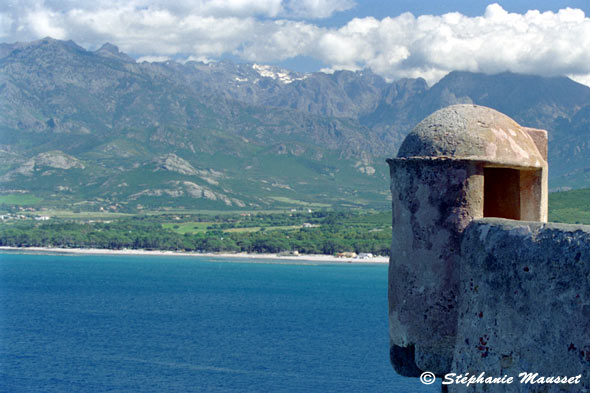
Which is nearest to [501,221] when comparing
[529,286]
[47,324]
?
[529,286]

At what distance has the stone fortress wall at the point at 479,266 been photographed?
759cm

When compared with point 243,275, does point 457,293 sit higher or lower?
higher

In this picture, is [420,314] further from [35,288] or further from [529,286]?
[35,288]

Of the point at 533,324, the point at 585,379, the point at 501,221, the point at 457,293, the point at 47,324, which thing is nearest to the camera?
the point at 585,379

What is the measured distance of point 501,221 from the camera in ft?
28.2

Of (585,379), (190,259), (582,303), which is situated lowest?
(190,259)

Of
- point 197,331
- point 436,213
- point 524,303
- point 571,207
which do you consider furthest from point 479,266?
point 571,207

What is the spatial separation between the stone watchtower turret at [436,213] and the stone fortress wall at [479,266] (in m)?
0.01

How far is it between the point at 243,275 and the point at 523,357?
142 m

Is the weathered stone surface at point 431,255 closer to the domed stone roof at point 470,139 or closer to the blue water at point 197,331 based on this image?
the domed stone roof at point 470,139

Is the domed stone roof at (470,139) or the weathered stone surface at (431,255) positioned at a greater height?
the domed stone roof at (470,139)

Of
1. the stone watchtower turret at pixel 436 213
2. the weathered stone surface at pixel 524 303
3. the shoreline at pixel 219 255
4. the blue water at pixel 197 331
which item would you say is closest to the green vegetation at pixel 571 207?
the blue water at pixel 197 331

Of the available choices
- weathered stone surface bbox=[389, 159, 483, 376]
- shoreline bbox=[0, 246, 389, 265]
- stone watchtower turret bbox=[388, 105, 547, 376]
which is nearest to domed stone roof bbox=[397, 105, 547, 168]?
stone watchtower turret bbox=[388, 105, 547, 376]

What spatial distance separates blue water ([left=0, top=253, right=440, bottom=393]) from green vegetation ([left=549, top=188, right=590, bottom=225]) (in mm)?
33425
